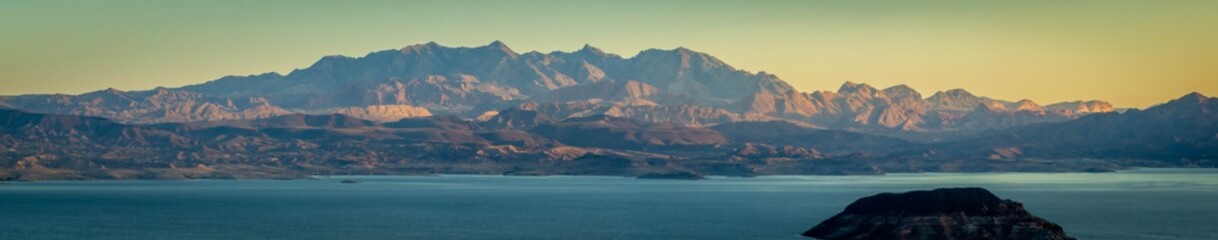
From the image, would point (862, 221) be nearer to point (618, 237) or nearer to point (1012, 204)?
point (1012, 204)

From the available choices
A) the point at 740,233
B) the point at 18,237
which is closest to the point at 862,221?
the point at 740,233

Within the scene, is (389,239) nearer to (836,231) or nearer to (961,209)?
(836,231)

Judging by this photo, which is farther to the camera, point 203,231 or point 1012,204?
point 203,231

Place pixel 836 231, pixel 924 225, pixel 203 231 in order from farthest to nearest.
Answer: pixel 203 231
pixel 836 231
pixel 924 225

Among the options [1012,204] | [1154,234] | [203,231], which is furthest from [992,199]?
[203,231]

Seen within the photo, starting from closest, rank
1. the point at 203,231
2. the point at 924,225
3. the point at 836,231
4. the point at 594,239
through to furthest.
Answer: the point at 924,225, the point at 836,231, the point at 594,239, the point at 203,231

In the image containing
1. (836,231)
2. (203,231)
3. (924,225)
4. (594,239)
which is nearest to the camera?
(924,225)
